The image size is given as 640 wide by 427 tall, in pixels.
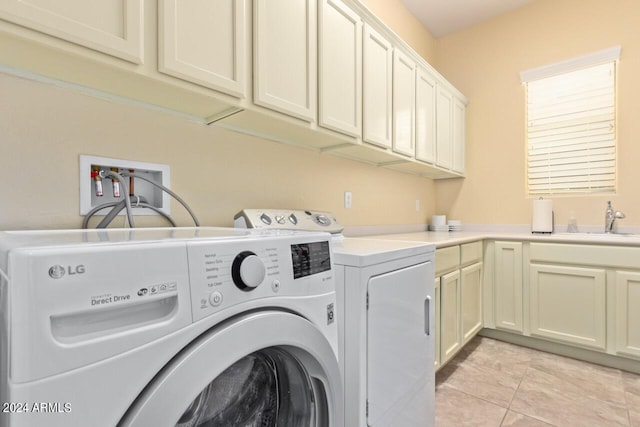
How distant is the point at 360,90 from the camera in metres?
1.78

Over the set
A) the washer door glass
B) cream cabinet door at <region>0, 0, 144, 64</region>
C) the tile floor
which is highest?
cream cabinet door at <region>0, 0, 144, 64</region>

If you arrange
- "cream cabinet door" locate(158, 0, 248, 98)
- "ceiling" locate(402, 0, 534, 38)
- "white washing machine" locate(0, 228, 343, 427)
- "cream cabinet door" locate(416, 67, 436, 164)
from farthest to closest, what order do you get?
"ceiling" locate(402, 0, 534, 38) < "cream cabinet door" locate(416, 67, 436, 164) < "cream cabinet door" locate(158, 0, 248, 98) < "white washing machine" locate(0, 228, 343, 427)

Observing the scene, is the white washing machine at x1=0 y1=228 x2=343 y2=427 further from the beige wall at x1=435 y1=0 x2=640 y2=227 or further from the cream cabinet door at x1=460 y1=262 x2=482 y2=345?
the beige wall at x1=435 y1=0 x2=640 y2=227

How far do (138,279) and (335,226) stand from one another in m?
1.25

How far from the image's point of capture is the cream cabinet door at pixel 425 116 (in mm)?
2369

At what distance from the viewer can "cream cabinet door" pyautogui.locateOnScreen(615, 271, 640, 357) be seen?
1971 millimetres

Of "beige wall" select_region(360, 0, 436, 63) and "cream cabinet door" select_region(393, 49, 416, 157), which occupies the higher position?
"beige wall" select_region(360, 0, 436, 63)

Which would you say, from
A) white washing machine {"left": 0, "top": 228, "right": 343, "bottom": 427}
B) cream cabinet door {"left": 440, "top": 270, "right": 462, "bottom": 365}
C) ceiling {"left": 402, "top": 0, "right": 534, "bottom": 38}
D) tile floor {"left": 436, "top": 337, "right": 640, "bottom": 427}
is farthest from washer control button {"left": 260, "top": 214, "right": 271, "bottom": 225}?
ceiling {"left": 402, "top": 0, "right": 534, "bottom": 38}

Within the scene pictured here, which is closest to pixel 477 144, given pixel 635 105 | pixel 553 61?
pixel 553 61

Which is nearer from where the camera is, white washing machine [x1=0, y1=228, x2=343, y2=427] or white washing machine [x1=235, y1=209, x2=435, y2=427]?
white washing machine [x1=0, y1=228, x2=343, y2=427]

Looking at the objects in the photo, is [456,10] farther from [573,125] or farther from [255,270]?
[255,270]

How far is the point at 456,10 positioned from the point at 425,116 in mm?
1299

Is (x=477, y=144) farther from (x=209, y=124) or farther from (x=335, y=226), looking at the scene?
(x=209, y=124)

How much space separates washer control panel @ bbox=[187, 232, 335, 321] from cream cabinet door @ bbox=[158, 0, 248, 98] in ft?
2.32
